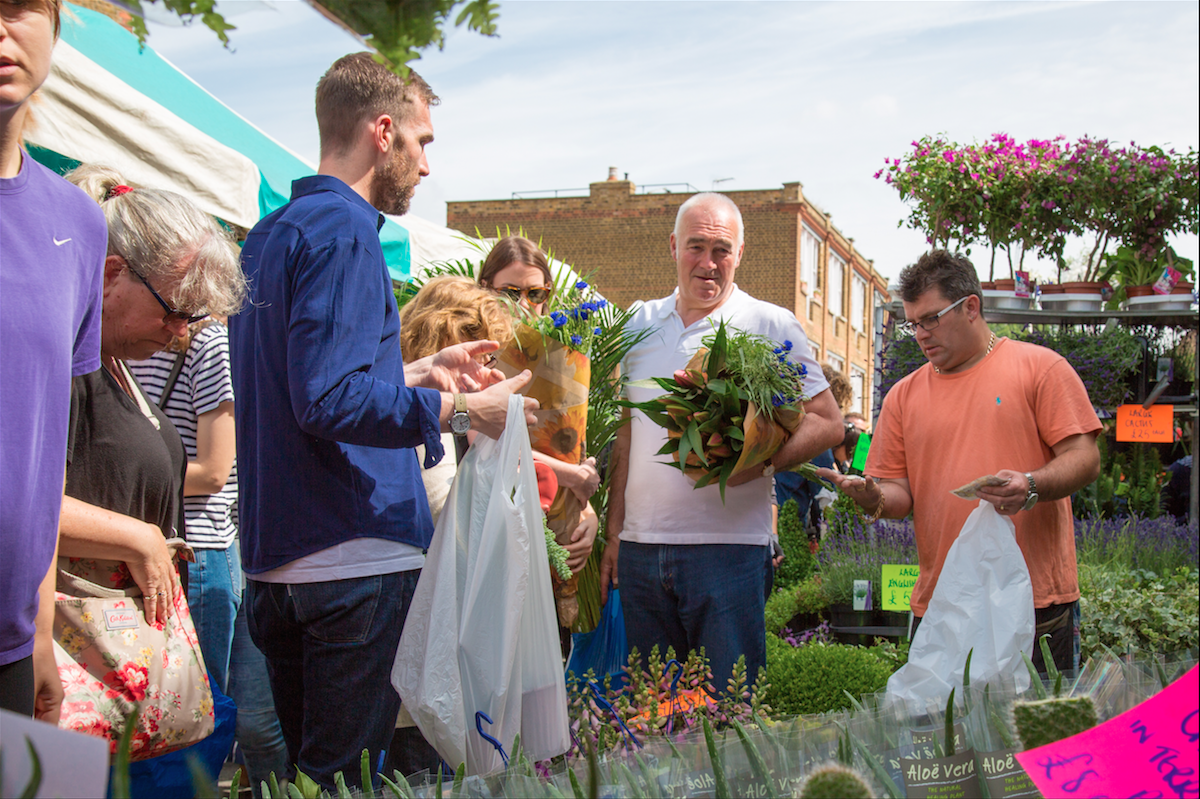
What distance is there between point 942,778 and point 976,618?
4.08 ft

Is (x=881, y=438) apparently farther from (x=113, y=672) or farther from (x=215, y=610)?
(x=113, y=672)

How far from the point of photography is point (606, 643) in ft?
10.2

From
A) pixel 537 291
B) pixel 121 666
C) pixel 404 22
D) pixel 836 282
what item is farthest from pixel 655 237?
pixel 404 22

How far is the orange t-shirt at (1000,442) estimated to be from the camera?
2695 mm

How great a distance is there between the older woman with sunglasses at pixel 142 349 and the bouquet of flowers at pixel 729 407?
130cm

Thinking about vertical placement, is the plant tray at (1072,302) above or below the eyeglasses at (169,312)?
above

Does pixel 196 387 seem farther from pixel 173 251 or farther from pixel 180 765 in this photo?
pixel 180 765

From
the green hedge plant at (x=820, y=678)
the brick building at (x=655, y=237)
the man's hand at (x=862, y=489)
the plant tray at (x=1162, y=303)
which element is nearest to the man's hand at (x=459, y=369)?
the man's hand at (x=862, y=489)

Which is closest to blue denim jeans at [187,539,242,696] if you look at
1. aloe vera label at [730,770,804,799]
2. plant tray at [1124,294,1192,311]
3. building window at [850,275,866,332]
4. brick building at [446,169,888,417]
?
aloe vera label at [730,770,804,799]

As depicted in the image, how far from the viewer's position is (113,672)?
5.27 ft

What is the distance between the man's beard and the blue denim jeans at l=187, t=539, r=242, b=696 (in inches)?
43.2

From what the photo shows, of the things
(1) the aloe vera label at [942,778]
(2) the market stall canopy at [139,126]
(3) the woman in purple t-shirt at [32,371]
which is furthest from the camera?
(2) the market stall canopy at [139,126]

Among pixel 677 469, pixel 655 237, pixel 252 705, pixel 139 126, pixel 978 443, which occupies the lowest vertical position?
pixel 252 705

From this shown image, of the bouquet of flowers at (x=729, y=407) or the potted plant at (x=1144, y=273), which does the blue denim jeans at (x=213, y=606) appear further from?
the potted plant at (x=1144, y=273)
